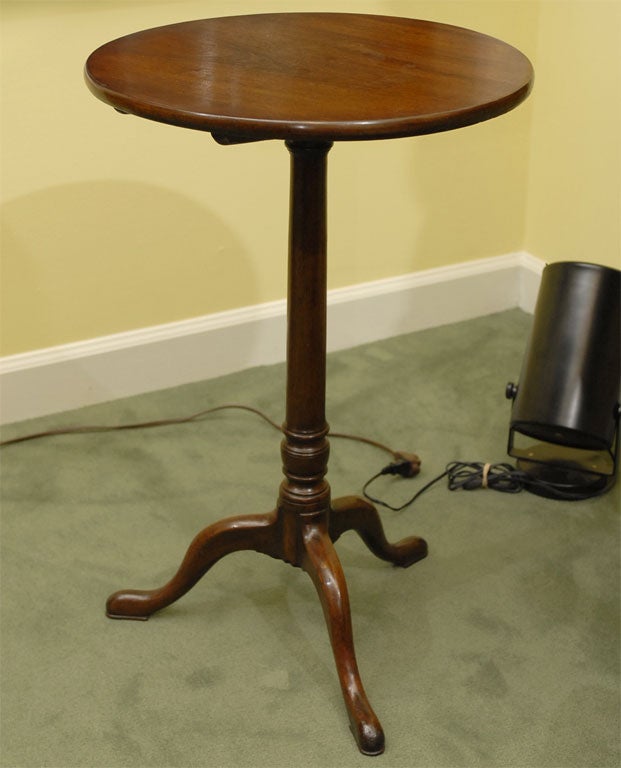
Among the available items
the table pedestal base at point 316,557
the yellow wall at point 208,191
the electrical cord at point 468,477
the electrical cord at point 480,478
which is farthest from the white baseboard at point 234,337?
the table pedestal base at point 316,557

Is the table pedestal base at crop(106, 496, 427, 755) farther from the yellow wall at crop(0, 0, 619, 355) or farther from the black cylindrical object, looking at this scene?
the yellow wall at crop(0, 0, 619, 355)

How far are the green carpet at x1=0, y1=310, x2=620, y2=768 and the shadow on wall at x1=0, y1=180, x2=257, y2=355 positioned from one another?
7.5 inches

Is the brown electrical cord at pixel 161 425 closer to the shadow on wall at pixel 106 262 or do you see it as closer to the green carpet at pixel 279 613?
the green carpet at pixel 279 613

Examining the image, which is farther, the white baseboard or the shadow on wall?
the white baseboard

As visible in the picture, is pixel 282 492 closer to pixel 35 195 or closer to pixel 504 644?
pixel 504 644

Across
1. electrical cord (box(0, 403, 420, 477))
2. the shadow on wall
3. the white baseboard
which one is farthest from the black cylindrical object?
the shadow on wall

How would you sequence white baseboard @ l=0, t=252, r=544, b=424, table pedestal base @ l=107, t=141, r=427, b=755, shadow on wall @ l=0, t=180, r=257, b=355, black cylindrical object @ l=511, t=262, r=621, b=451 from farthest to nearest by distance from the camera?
white baseboard @ l=0, t=252, r=544, b=424 < shadow on wall @ l=0, t=180, r=257, b=355 < black cylindrical object @ l=511, t=262, r=621, b=451 < table pedestal base @ l=107, t=141, r=427, b=755

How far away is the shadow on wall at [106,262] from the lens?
206 cm

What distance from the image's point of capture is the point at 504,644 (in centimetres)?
157

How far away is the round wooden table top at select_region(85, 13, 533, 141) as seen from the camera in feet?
3.59

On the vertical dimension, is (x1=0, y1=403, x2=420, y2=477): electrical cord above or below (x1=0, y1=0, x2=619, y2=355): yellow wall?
below

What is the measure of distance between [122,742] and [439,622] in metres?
0.52

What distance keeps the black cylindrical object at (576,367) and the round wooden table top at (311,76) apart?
65 centimetres

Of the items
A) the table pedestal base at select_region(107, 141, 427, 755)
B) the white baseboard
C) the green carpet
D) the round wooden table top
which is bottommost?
the green carpet
